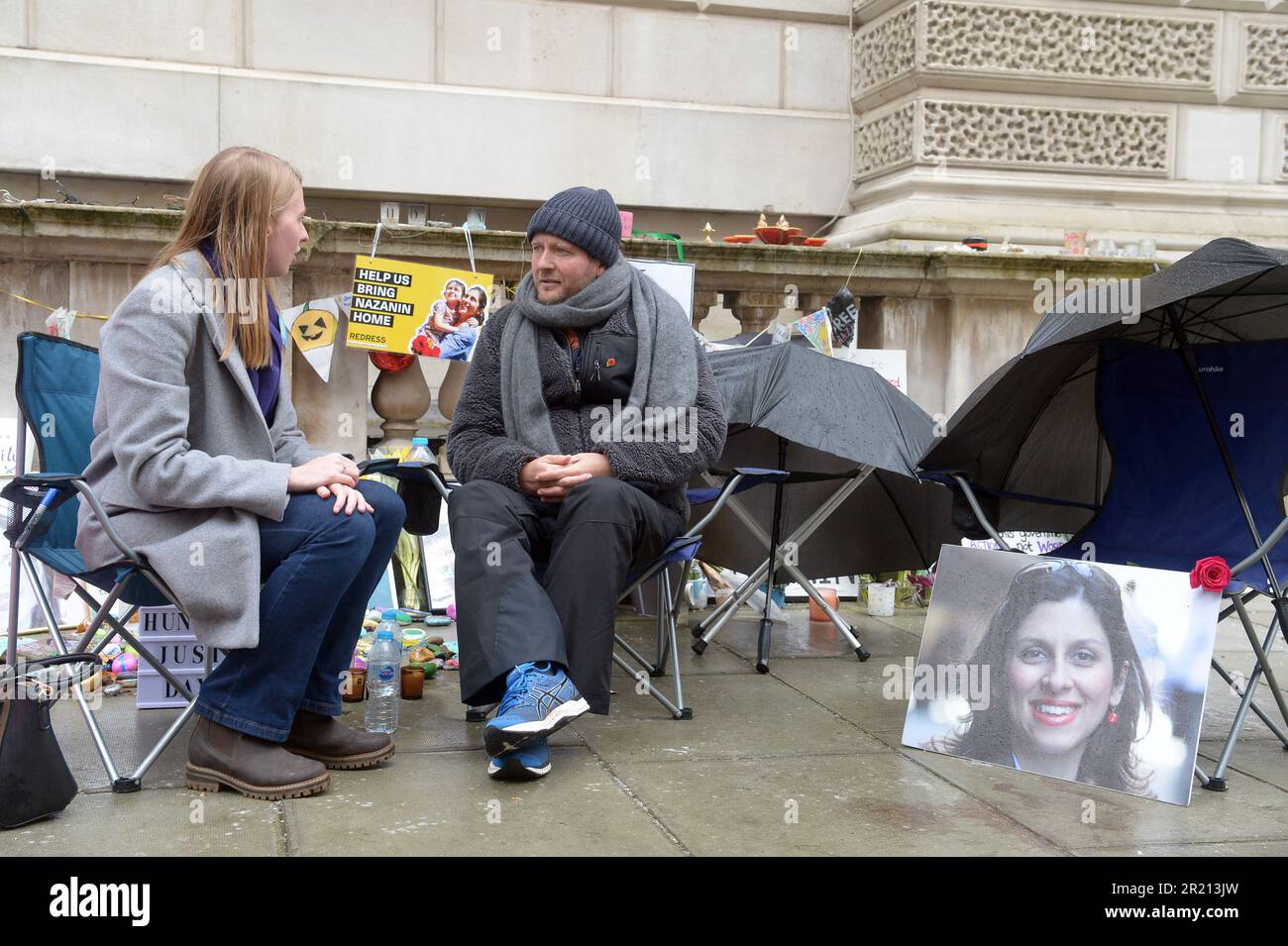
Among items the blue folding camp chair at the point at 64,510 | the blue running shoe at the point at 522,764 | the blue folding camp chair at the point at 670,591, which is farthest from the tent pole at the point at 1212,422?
the blue folding camp chair at the point at 64,510

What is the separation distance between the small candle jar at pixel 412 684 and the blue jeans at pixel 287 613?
992 mm

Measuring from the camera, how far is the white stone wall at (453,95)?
23.7 ft

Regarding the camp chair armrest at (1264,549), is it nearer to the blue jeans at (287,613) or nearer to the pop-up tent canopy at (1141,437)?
the pop-up tent canopy at (1141,437)

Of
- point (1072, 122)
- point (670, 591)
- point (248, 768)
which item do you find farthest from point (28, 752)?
point (1072, 122)

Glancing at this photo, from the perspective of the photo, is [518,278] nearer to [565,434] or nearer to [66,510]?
[565,434]

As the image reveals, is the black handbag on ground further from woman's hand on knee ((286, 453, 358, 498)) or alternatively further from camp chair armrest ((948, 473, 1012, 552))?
Answer: camp chair armrest ((948, 473, 1012, 552))

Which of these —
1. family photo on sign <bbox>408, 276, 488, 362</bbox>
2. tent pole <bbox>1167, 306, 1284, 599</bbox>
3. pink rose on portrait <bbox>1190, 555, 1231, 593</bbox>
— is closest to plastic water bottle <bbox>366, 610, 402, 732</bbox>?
family photo on sign <bbox>408, 276, 488, 362</bbox>

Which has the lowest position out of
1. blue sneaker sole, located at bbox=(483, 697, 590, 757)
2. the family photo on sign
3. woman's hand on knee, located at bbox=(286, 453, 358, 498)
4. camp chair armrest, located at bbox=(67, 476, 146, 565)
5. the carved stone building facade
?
blue sneaker sole, located at bbox=(483, 697, 590, 757)

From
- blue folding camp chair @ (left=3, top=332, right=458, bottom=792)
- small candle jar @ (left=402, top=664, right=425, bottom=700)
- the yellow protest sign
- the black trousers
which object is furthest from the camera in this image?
the yellow protest sign

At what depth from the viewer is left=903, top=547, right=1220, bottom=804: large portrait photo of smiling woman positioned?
3424 mm

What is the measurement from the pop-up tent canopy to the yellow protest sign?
89.0 inches

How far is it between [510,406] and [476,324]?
159 centimetres

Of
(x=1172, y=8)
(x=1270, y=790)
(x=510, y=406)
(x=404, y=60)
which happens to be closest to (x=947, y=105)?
(x=1172, y=8)

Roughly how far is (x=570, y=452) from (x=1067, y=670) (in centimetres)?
160
